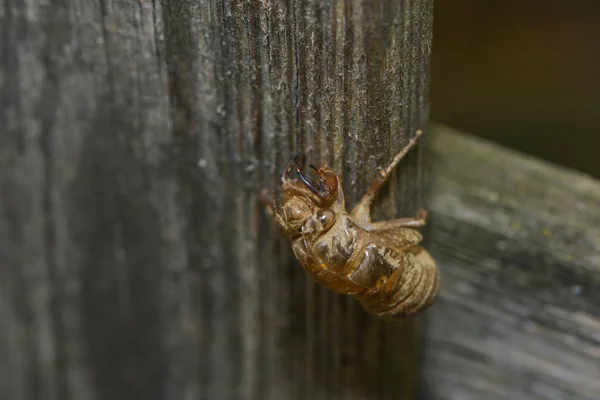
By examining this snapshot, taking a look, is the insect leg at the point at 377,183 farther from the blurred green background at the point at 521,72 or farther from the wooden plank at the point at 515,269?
the blurred green background at the point at 521,72

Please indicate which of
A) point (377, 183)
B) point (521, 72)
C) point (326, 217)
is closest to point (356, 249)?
point (326, 217)

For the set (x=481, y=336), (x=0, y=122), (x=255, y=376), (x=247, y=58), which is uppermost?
(x=247, y=58)

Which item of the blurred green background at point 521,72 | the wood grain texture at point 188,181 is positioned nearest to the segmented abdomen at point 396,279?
the wood grain texture at point 188,181

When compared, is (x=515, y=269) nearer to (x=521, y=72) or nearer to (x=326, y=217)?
(x=326, y=217)

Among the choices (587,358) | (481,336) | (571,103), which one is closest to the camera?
(587,358)

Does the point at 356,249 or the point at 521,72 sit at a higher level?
the point at 521,72

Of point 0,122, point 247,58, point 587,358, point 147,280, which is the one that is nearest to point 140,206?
point 147,280

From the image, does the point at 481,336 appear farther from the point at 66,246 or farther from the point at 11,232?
the point at 11,232
